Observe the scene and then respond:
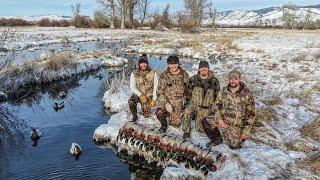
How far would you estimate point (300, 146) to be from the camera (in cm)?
819

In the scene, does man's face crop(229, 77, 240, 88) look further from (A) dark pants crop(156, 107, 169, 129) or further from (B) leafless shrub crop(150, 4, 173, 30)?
(B) leafless shrub crop(150, 4, 173, 30)

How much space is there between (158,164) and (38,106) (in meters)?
6.37

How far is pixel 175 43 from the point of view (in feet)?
113

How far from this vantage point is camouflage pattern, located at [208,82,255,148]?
7.88 meters

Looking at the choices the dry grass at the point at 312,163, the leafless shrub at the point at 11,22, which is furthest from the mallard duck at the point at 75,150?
the leafless shrub at the point at 11,22

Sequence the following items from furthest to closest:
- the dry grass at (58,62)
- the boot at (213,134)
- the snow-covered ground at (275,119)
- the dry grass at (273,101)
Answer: the dry grass at (58,62), the dry grass at (273,101), the boot at (213,134), the snow-covered ground at (275,119)

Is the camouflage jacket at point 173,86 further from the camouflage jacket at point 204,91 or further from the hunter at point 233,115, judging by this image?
the hunter at point 233,115

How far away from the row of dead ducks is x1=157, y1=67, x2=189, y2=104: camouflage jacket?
0.83 m

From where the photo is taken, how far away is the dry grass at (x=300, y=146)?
26.6 feet

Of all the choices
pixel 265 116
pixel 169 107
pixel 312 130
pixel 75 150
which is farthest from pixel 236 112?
pixel 75 150

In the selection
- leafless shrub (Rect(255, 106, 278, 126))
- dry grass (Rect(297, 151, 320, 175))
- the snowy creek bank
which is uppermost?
leafless shrub (Rect(255, 106, 278, 126))

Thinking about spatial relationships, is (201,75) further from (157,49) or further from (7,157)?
(157,49)

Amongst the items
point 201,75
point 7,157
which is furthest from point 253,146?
point 7,157

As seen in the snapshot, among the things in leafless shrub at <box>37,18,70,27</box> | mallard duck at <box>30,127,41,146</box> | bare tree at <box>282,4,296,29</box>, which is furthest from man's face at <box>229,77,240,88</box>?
bare tree at <box>282,4,296,29</box>
